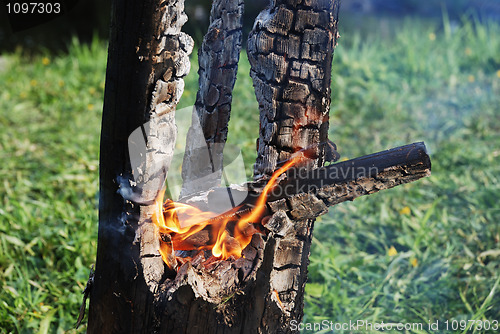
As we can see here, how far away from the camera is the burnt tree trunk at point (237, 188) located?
149 centimetres

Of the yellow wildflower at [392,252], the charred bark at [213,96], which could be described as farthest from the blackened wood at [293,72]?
the yellow wildflower at [392,252]

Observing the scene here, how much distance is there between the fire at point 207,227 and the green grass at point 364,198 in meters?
0.92

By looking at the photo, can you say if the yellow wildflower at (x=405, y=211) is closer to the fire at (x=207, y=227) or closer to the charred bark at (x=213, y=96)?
the charred bark at (x=213, y=96)

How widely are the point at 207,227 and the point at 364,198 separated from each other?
79.8 inches

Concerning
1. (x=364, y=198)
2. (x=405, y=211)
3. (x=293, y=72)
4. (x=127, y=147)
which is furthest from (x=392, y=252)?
(x=127, y=147)

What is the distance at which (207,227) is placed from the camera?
1696 millimetres

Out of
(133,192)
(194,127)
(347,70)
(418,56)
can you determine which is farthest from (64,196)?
(418,56)

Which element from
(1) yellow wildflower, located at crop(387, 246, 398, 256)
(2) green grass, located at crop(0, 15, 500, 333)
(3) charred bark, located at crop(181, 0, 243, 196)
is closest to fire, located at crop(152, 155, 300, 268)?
(3) charred bark, located at crop(181, 0, 243, 196)

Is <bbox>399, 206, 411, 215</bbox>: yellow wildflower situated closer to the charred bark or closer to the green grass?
the green grass

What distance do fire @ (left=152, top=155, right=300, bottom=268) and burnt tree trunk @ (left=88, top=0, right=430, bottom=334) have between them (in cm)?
2

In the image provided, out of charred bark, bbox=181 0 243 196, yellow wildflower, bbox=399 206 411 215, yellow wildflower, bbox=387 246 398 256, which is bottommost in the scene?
yellow wildflower, bbox=387 246 398 256

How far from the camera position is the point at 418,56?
549 centimetres

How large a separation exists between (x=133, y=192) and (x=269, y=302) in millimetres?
549

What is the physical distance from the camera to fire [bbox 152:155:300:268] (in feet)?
5.41
